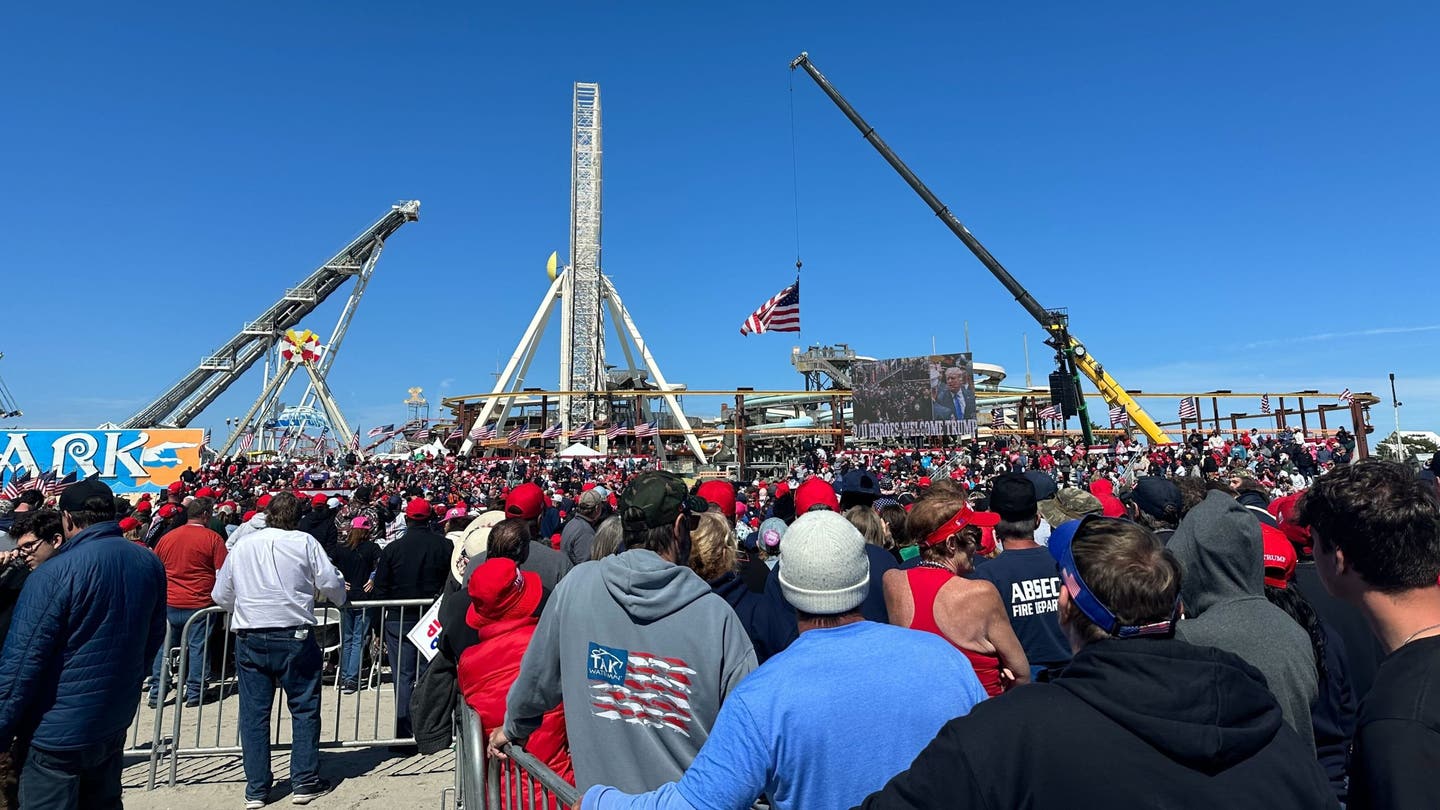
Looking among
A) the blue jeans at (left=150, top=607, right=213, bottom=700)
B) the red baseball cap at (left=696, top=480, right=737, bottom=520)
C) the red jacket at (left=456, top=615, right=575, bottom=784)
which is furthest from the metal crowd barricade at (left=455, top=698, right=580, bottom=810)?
the blue jeans at (left=150, top=607, right=213, bottom=700)

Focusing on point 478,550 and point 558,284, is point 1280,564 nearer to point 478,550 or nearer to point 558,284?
point 478,550

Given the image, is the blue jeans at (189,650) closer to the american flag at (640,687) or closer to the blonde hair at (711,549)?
the blonde hair at (711,549)

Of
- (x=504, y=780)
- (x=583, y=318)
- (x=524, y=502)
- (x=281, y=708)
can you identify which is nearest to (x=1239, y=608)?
(x=504, y=780)

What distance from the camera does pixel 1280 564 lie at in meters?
2.96

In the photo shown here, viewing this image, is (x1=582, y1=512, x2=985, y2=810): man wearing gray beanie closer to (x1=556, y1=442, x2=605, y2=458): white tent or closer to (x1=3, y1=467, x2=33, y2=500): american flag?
(x1=3, y1=467, x2=33, y2=500): american flag

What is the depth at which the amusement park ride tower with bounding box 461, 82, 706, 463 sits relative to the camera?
4719cm

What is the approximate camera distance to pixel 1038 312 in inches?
1372

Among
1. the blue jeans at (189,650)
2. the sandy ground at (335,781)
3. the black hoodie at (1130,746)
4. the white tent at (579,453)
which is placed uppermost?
the white tent at (579,453)

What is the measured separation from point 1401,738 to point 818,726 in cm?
110

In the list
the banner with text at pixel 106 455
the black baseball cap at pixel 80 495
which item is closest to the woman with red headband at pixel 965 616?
the black baseball cap at pixel 80 495

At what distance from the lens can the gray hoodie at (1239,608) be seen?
94.4 inches

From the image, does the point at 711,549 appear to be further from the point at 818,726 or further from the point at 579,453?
the point at 579,453

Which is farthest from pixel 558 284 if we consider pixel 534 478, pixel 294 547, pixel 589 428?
pixel 294 547

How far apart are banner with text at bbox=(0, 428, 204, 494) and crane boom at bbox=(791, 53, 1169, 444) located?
31586mm
